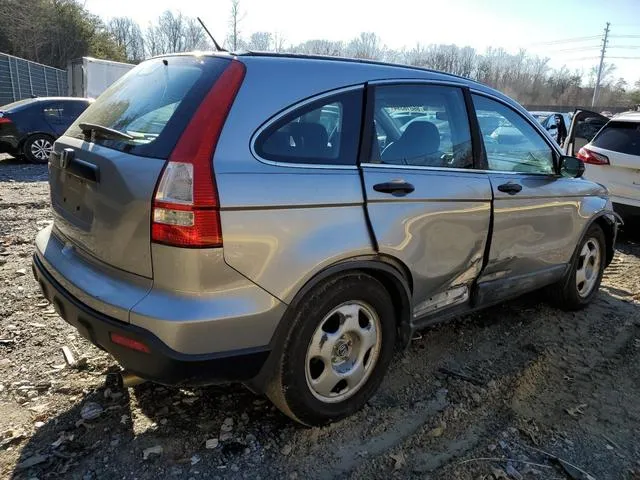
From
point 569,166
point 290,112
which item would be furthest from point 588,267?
point 290,112

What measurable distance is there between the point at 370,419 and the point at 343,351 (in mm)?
454

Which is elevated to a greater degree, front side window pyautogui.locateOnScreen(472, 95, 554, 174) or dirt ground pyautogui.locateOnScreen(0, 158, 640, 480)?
front side window pyautogui.locateOnScreen(472, 95, 554, 174)

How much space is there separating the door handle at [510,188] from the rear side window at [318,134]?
1.23m

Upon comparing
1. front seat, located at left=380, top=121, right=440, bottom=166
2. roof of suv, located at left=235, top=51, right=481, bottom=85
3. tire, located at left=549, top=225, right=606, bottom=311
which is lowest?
tire, located at left=549, top=225, right=606, bottom=311

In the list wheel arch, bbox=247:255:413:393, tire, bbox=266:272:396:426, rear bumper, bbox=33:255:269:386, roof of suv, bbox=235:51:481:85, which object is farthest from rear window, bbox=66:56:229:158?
tire, bbox=266:272:396:426

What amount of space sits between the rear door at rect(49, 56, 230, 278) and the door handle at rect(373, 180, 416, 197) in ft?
3.04

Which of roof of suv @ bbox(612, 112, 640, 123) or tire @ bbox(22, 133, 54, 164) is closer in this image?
roof of suv @ bbox(612, 112, 640, 123)

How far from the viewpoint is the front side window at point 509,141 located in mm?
3443

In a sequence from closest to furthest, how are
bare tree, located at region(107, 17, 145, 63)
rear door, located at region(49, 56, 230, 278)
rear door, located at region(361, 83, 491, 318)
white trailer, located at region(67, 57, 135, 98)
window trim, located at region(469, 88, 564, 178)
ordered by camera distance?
rear door, located at region(49, 56, 230, 278), rear door, located at region(361, 83, 491, 318), window trim, located at region(469, 88, 564, 178), white trailer, located at region(67, 57, 135, 98), bare tree, located at region(107, 17, 145, 63)

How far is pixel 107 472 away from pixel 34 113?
11.4m

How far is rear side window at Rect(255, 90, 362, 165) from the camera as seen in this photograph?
2.34m

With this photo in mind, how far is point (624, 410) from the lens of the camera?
3.14m

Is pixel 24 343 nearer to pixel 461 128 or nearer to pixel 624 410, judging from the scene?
pixel 461 128

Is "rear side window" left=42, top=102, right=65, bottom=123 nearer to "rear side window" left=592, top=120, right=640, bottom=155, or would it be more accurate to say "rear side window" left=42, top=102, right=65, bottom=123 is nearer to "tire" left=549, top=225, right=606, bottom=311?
"rear side window" left=592, top=120, right=640, bottom=155
